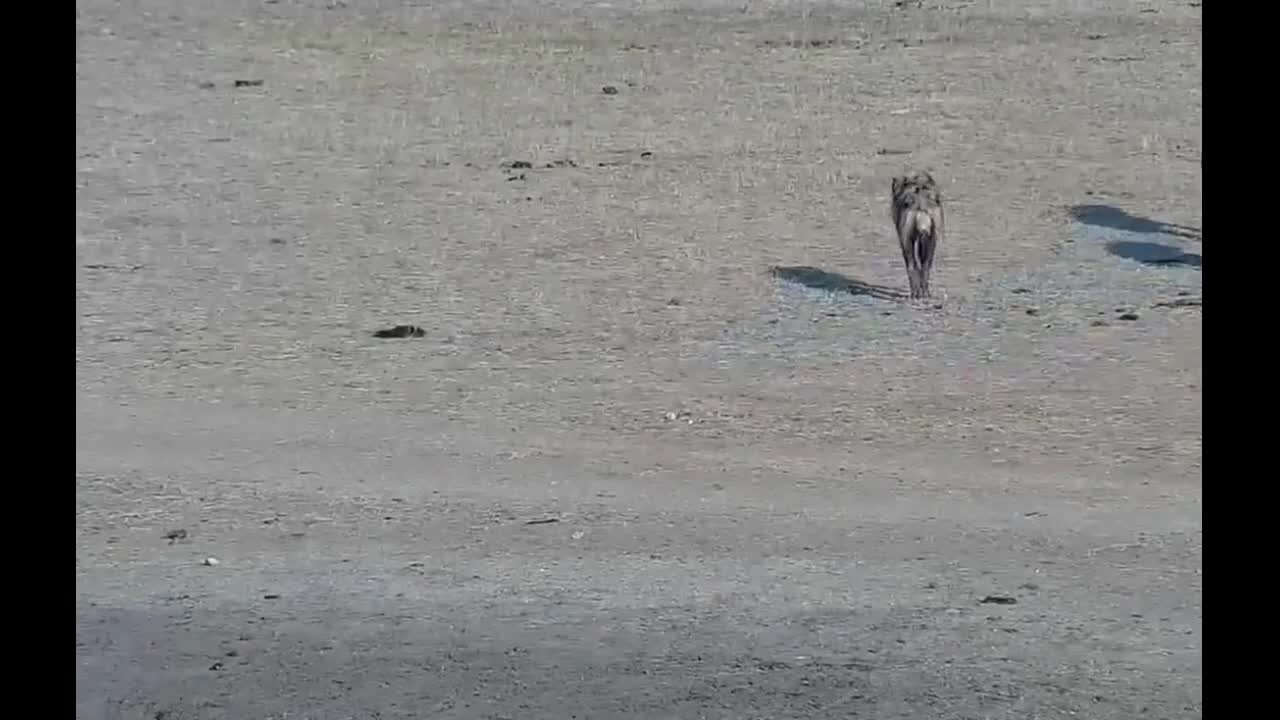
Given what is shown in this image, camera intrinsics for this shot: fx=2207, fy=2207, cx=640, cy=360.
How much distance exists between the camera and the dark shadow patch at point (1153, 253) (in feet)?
42.3

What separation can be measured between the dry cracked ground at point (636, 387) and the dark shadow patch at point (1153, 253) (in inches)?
1.9

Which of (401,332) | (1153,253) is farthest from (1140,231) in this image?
(401,332)

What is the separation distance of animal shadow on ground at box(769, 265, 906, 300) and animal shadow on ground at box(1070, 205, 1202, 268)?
1674mm

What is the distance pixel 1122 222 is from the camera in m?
14.1

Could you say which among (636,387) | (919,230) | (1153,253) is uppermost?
(919,230)

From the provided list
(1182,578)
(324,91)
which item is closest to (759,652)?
(1182,578)

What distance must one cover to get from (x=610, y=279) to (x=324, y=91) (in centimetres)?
704

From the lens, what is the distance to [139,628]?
7008mm

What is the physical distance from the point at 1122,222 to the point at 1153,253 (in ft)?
3.13

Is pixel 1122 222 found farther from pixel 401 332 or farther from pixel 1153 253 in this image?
pixel 401 332

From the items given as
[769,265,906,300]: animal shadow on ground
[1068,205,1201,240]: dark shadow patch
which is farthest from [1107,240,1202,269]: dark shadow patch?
[769,265,906,300]: animal shadow on ground
